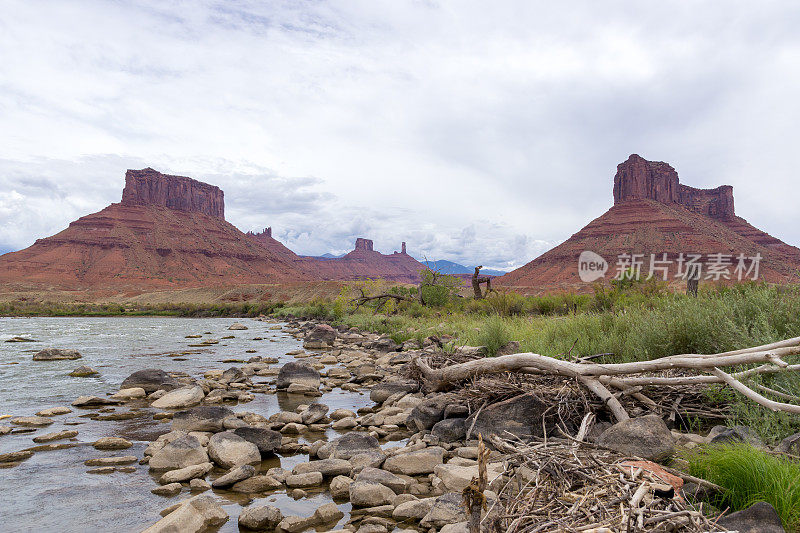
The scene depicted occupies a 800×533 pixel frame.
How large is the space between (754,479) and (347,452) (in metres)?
4.41

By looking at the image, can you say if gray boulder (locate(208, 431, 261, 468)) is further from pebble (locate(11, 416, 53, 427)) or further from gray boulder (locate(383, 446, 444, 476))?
pebble (locate(11, 416, 53, 427))

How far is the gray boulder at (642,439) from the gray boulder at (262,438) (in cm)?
446

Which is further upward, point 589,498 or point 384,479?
point 589,498

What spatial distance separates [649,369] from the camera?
4500mm

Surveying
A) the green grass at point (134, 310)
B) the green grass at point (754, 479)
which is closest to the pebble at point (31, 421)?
the green grass at point (754, 479)

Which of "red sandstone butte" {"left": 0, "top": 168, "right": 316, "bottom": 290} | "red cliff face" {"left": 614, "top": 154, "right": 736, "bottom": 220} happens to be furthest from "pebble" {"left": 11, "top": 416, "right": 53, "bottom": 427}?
"red cliff face" {"left": 614, "top": 154, "right": 736, "bottom": 220}

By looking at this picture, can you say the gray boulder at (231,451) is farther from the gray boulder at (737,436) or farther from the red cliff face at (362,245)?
the red cliff face at (362,245)

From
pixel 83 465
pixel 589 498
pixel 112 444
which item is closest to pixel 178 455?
pixel 83 465

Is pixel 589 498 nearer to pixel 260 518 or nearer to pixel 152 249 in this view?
pixel 260 518

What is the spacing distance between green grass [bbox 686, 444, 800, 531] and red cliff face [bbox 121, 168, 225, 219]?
149719 mm

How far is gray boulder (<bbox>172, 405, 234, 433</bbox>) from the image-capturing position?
7.37 m

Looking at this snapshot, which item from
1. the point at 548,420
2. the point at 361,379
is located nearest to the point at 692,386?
the point at 548,420

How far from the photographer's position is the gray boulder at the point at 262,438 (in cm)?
628

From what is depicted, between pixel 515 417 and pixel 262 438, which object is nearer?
pixel 515 417
